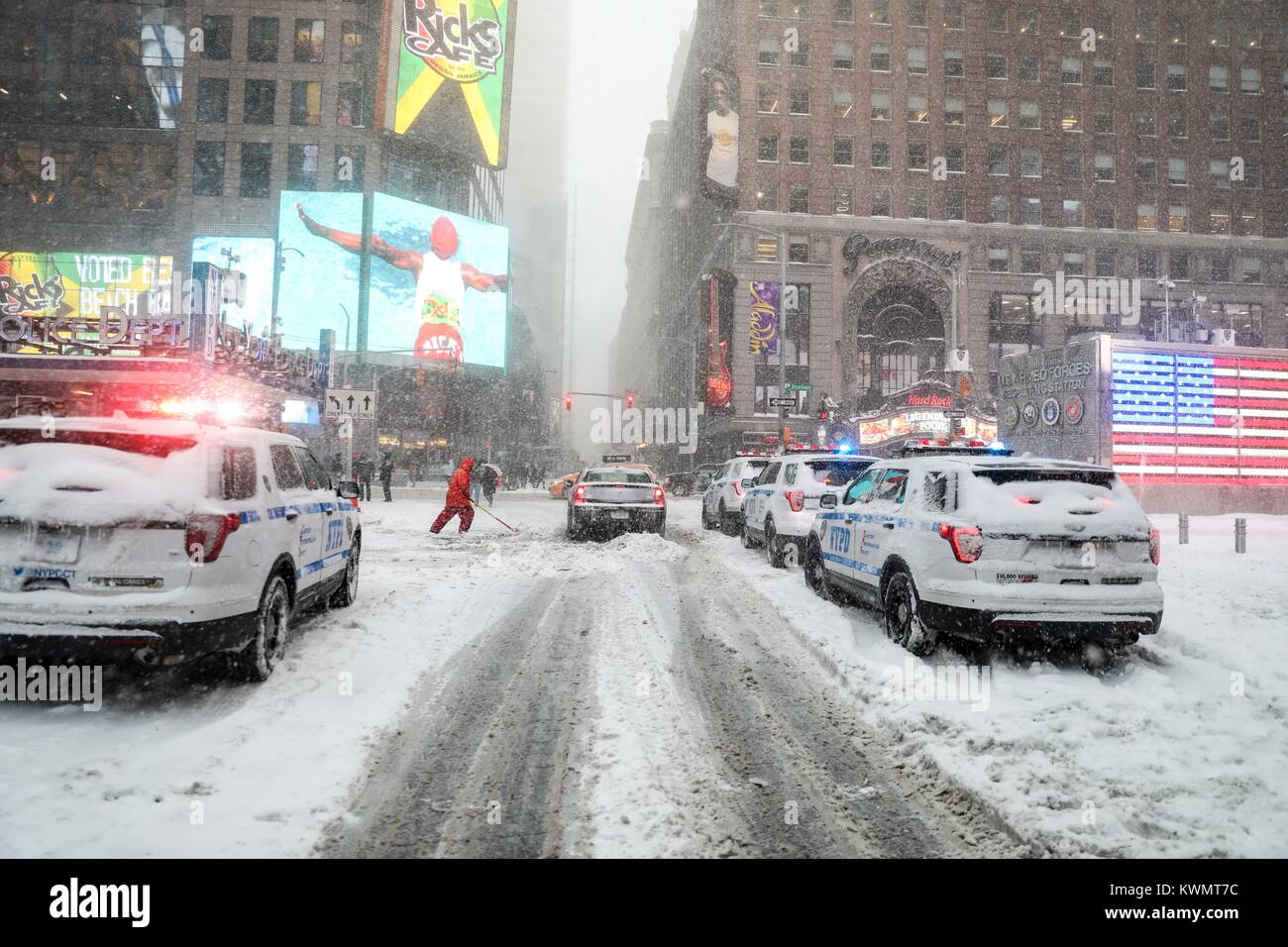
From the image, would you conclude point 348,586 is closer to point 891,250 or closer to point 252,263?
point 891,250

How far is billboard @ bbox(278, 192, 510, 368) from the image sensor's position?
50656 millimetres

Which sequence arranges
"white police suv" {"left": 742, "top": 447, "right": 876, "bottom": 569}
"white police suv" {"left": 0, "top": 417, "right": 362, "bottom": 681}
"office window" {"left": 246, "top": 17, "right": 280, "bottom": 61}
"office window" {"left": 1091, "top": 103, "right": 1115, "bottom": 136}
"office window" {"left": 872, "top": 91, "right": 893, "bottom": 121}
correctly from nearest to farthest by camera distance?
"white police suv" {"left": 0, "top": 417, "right": 362, "bottom": 681} < "white police suv" {"left": 742, "top": 447, "right": 876, "bottom": 569} < "office window" {"left": 872, "top": 91, "right": 893, "bottom": 121} < "office window" {"left": 1091, "top": 103, "right": 1115, "bottom": 136} < "office window" {"left": 246, "top": 17, "right": 280, "bottom": 61}

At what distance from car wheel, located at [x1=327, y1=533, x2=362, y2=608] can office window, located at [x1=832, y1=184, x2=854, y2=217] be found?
47619mm

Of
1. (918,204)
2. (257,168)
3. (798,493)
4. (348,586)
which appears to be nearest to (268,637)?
(348,586)

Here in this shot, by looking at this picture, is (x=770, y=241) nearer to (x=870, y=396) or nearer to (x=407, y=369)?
(x=870, y=396)

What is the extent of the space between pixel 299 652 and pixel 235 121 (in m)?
60.2

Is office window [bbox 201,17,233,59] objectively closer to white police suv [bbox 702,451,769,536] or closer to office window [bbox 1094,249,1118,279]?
white police suv [bbox 702,451,769,536]

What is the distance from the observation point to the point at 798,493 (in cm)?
1173

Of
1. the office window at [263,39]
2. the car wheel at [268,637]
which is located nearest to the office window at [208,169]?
the office window at [263,39]

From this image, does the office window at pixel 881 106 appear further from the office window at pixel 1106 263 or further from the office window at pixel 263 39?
the office window at pixel 263 39

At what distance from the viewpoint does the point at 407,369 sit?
6072 centimetres

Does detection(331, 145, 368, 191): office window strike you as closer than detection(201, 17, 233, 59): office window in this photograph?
Yes

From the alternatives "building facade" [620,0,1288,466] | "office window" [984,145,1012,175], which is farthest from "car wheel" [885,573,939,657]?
"office window" [984,145,1012,175]
